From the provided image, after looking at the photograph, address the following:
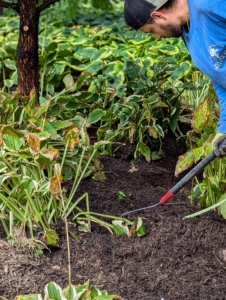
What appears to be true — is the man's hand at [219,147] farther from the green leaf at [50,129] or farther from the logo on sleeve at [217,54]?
the green leaf at [50,129]

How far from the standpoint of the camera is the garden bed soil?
2582 millimetres

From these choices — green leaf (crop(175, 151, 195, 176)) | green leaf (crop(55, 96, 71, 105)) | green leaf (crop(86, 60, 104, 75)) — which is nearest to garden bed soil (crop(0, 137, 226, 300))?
green leaf (crop(175, 151, 195, 176))

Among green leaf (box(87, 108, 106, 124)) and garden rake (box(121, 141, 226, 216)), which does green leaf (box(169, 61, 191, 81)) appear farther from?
garden rake (box(121, 141, 226, 216))

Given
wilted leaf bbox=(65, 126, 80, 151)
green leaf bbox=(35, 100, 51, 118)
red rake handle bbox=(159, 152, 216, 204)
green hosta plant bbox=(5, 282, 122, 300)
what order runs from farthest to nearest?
1. green leaf bbox=(35, 100, 51, 118)
2. wilted leaf bbox=(65, 126, 80, 151)
3. red rake handle bbox=(159, 152, 216, 204)
4. green hosta plant bbox=(5, 282, 122, 300)

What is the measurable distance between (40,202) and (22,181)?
0.56 ft

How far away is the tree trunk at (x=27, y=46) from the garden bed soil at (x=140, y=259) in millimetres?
995

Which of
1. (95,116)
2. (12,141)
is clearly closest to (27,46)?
(95,116)

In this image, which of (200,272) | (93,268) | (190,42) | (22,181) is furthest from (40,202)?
(190,42)

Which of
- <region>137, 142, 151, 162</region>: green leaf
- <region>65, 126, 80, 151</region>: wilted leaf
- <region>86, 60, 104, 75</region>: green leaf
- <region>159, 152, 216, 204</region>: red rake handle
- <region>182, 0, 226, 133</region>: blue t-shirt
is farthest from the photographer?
<region>86, 60, 104, 75</region>: green leaf

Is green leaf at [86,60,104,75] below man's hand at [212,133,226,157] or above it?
below

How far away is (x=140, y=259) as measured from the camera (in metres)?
2.80

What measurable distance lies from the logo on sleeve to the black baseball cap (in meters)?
0.30

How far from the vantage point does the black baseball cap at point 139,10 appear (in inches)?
98.9

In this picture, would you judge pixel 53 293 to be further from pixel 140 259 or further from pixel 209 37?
pixel 209 37
